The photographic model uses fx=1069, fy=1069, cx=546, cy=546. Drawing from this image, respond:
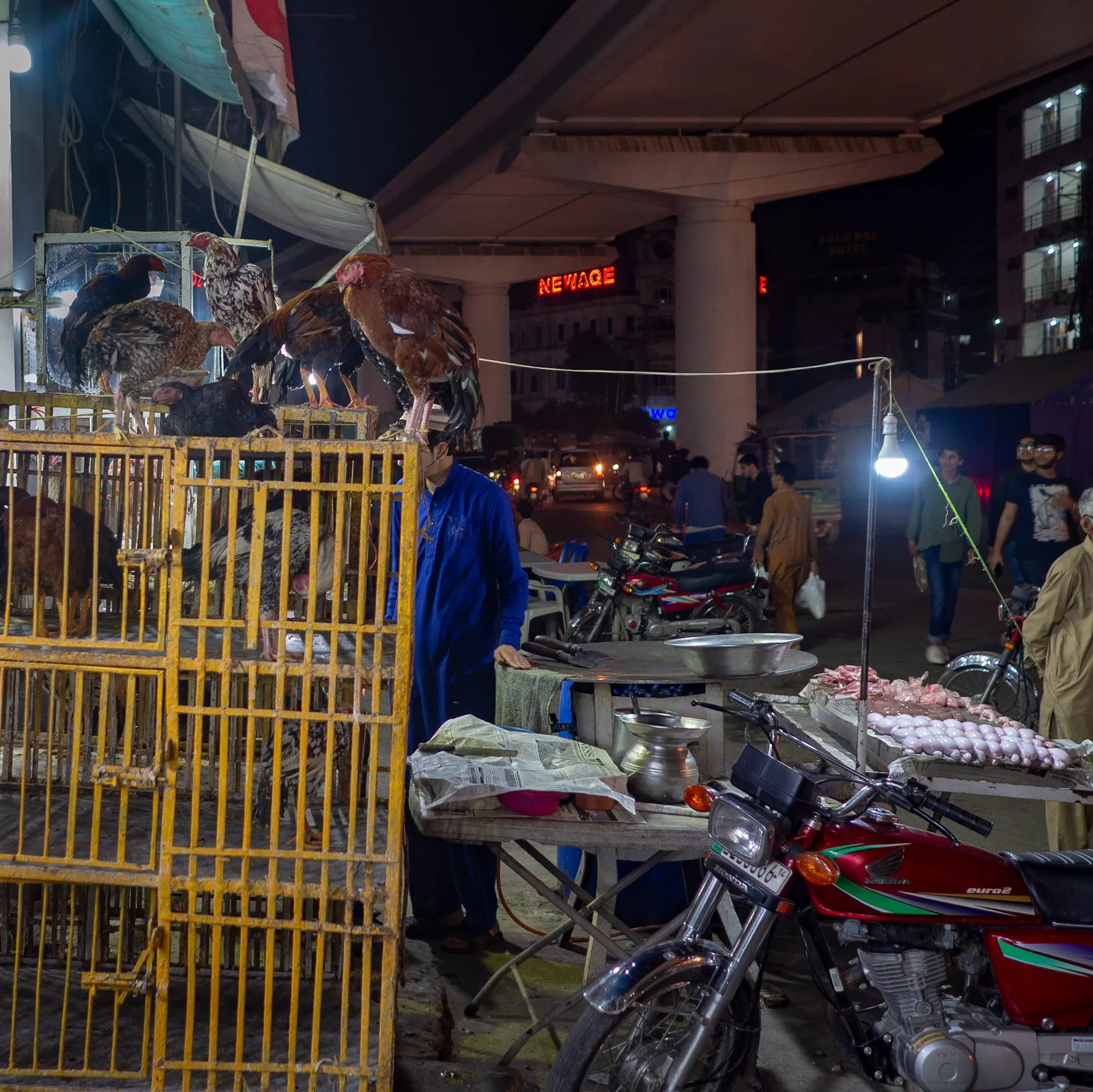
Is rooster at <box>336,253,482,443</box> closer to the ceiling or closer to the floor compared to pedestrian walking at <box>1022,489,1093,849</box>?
closer to the ceiling

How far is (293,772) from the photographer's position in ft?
9.09

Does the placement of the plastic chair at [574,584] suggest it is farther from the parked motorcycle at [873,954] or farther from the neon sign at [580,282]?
the neon sign at [580,282]

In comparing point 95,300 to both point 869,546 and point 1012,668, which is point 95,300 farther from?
point 1012,668

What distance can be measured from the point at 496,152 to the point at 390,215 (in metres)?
6.30

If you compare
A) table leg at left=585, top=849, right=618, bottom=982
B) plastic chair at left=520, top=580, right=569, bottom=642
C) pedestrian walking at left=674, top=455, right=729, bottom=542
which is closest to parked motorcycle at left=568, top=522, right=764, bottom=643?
plastic chair at left=520, top=580, right=569, bottom=642

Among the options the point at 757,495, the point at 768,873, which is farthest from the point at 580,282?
the point at 768,873

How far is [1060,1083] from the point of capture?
281 centimetres

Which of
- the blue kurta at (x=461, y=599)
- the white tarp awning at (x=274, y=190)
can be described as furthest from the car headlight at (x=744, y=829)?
the white tarp awning at (x=274, y=190)

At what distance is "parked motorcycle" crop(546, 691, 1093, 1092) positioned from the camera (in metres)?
2.71

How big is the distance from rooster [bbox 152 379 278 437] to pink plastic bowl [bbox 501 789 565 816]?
1205 mm

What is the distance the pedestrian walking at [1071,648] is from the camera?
14.2ft

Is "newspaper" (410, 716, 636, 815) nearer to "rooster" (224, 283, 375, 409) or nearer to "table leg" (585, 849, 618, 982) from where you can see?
"table leg" (585, 849, 618, 982)

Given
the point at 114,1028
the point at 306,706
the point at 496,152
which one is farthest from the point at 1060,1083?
the point at 496,152

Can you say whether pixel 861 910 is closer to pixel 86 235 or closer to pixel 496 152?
pixel 86 235
